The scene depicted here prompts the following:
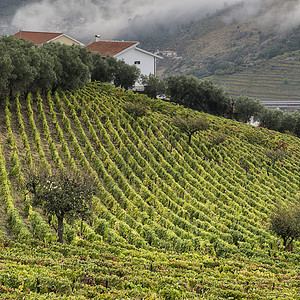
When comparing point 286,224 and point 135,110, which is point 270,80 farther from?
point 286,224

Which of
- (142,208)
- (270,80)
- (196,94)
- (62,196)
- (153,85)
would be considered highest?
(270,80)

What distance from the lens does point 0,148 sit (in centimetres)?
2342

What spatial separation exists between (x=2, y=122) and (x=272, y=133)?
1434 inches

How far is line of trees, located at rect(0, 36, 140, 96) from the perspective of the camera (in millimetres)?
32353

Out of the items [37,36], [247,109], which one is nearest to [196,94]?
[247,109]

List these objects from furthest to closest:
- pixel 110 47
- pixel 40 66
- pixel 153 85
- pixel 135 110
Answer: pixel 110 47 → pixel 153 85 → pixel 135 110 → pixel 40 66

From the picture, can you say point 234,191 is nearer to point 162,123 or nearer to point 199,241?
point 199,241

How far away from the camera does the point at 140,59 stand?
215 feet

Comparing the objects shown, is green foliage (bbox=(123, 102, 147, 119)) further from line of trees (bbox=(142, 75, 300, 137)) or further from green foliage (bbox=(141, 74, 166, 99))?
line of trees (bbox=(142, 75, 300, 137))

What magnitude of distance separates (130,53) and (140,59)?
7.20ft

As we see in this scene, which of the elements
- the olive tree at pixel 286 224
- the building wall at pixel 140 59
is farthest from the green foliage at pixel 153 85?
the olive tree at pixel 286 224

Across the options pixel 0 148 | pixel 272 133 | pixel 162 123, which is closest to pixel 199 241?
pixel 0 148

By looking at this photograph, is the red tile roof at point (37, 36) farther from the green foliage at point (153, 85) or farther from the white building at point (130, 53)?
the green foliage at point (153, 85)

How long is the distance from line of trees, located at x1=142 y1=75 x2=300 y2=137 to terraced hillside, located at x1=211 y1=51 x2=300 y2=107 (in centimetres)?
6398
